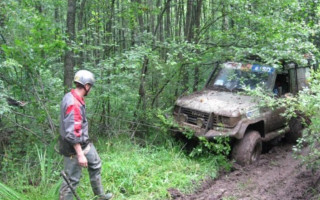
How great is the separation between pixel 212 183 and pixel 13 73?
386 centimetres

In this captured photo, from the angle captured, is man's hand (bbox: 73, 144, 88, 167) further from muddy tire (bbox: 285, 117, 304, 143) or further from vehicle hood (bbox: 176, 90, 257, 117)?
muddy tire (bbox: 285, 117, 304, 143)

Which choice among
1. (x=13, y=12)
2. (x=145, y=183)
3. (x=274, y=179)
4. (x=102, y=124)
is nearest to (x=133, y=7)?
(x=102, y=124)

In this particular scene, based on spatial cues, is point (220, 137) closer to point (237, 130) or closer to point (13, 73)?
point (237, 130)

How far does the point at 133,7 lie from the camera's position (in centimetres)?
811

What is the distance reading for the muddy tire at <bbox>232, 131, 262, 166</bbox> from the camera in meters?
6.23

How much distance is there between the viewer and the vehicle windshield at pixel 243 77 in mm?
7102

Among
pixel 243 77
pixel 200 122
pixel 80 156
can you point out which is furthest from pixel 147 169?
pixel 243 77

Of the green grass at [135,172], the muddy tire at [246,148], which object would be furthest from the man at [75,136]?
the muddy tire at [246,148]

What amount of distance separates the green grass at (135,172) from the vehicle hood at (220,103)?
89 cm

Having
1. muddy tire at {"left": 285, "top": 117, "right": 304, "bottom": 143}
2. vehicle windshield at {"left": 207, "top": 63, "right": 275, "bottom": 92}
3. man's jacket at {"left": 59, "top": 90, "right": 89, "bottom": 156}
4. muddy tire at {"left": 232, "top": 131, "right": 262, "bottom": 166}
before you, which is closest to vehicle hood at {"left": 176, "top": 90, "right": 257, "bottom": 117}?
vehicle windshield at {"left": 207, "top": 63, "right": 275, "bottom": 92}

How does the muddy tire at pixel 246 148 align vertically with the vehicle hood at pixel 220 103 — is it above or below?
below

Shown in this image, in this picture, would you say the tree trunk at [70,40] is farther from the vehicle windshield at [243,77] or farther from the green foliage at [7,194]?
the vehicle windshield at [243,77]

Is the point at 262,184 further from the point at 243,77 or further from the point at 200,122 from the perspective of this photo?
the point at 243,77

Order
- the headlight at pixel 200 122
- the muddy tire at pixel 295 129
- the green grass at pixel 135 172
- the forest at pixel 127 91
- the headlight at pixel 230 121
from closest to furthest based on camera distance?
the green grass at pixel 135 172 < the forest at pixel 127 91 < the headlight at pixel 230 121 < the headlight at pixel 200 122 < the muddy tire at pixel 295 129
